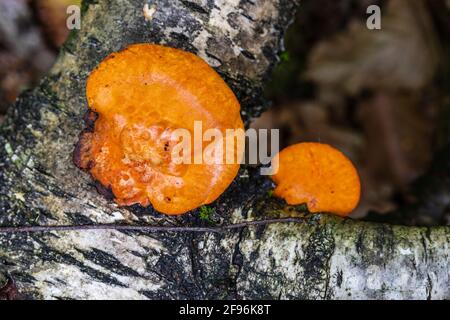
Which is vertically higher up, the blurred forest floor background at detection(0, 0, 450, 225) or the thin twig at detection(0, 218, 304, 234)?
the blurred forest floor background at detection(0, 0, 450, 225)

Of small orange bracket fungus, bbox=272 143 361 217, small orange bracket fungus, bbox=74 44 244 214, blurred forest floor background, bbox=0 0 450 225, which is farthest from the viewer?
blurred forest floor background, bbox=0 0 450 225

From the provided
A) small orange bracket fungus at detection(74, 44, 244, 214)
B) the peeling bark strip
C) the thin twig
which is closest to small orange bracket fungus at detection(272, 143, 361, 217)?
the peeling bark strip

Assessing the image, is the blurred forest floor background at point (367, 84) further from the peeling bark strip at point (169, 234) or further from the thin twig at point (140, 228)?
the thin twig at point (140, 228)

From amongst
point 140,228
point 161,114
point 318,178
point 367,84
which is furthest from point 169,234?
point 367,84

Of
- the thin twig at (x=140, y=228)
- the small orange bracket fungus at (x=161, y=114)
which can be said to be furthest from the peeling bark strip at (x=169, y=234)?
the small orange bracket fungus at (x=161, y=114)

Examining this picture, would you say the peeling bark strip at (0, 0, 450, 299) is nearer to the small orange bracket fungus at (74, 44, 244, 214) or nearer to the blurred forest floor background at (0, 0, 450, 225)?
the small orange bracket fungus at (74, 44, 244, 214)

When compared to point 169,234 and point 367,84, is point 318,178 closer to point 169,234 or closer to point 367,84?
point 169,234
